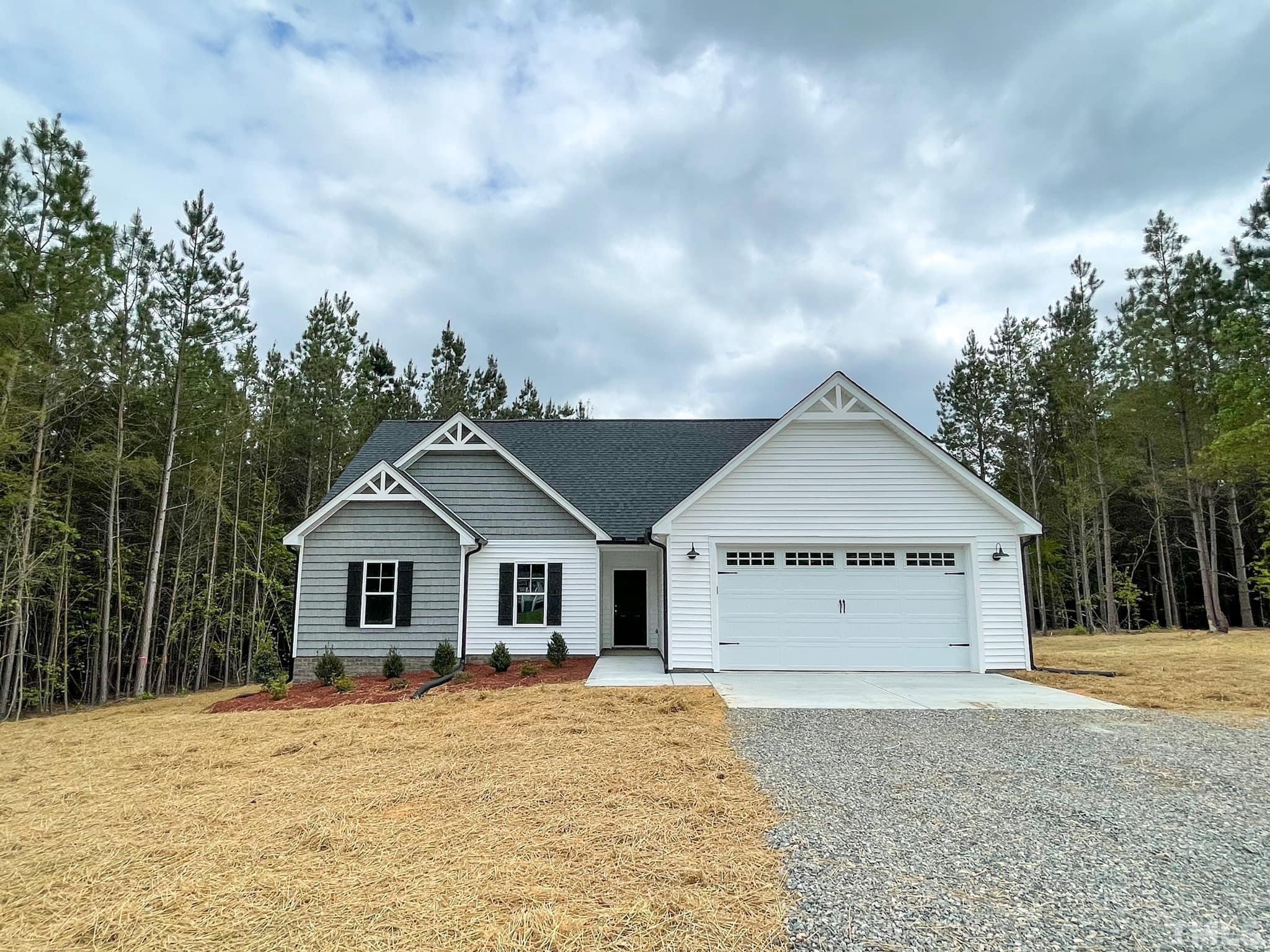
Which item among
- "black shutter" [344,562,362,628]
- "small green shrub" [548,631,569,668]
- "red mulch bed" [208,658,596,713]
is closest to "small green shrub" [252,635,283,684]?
"red mulch bed" [208,658,596,713]

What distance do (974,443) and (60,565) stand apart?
30939 mm

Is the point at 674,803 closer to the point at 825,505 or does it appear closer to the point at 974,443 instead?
the point at 825,505

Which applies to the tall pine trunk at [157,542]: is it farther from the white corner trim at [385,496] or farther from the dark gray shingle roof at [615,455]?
the white corner trim at [385,496]

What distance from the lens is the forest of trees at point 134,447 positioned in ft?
38.9

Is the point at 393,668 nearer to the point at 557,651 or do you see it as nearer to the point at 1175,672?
the point at 557,651

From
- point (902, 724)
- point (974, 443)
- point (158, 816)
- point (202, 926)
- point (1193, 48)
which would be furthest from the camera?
point (974, 443)

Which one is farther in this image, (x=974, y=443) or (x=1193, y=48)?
(x=974, y=443)

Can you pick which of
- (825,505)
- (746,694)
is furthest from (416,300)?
(746,694)

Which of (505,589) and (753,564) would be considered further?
(505,589)

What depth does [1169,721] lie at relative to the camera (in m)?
7.15

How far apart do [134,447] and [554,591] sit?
10.6m

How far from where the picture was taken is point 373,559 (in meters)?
12.1

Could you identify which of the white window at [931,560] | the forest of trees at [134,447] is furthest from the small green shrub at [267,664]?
the white window at [931,560]

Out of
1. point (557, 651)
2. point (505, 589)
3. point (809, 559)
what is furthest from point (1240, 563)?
point (505, 589)
